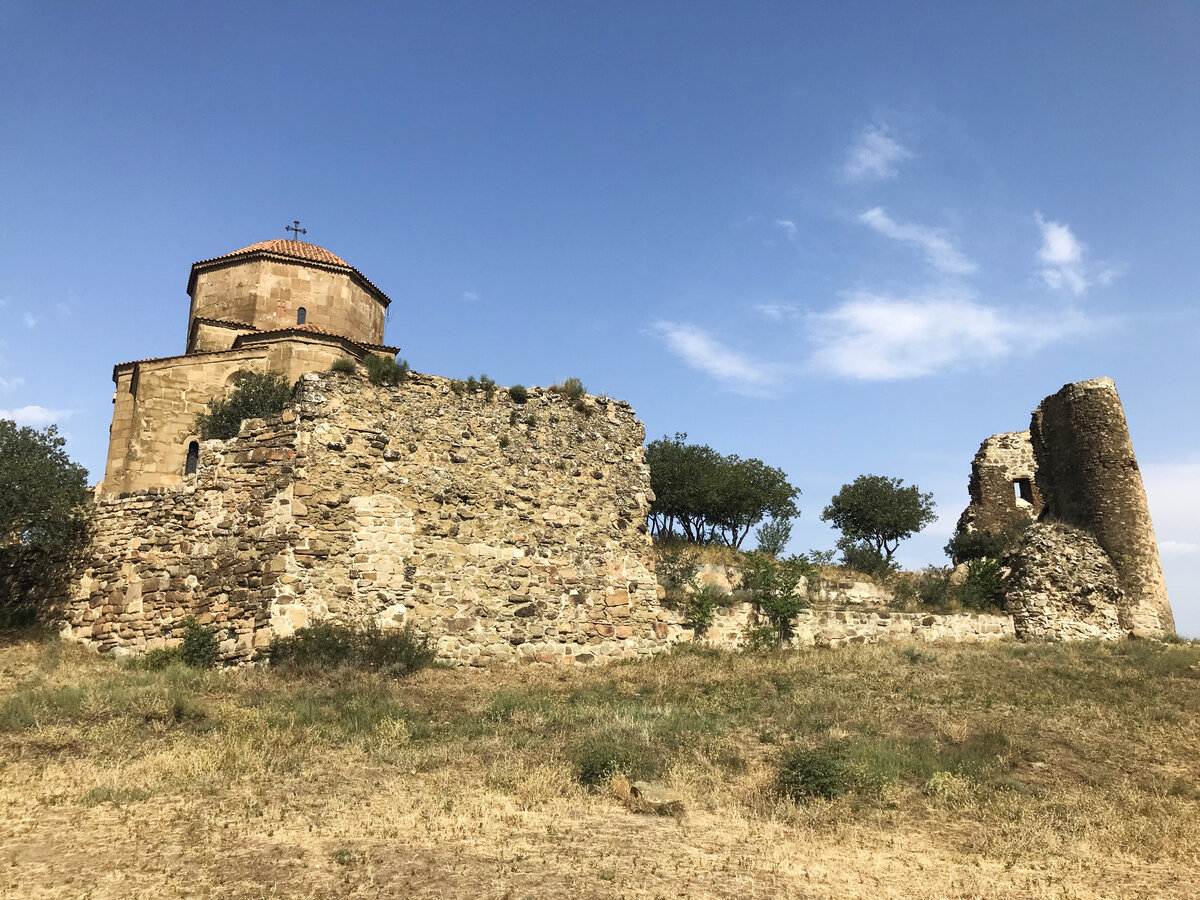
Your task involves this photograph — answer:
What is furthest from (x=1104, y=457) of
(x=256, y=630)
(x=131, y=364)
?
(x=131, y=364)

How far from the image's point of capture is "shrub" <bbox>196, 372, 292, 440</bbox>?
2142cm

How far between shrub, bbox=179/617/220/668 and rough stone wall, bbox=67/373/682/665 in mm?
223

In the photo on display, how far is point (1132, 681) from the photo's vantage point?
13.9 m

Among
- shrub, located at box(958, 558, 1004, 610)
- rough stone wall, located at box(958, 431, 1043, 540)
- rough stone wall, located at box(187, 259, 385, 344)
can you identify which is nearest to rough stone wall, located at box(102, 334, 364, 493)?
rough stone wall, located at box(187, 259, 385, 344)

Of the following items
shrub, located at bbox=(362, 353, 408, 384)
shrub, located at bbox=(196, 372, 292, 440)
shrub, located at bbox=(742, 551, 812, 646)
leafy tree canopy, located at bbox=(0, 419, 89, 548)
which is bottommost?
shrub, located at bbox=(742, 551, 812, 646)

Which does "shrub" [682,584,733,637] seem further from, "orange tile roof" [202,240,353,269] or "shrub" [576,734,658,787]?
"orange tile roof" [202,240,353,269]

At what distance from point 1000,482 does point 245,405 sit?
23147 millimetres

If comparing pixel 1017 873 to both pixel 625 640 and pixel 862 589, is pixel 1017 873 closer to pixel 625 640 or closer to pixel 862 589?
pixel 625 640

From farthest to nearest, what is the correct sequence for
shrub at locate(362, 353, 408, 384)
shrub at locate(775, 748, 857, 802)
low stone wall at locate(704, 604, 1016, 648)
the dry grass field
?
low stone wall at locate(704, 604, 1016, 648) < shrub at locate(362, 353, 408, 384) < shrub at locate(775, 748, 857, 802) < the dry grass field

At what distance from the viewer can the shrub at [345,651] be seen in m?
12.3

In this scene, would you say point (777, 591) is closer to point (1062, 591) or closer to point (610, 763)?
point (1062, 591)

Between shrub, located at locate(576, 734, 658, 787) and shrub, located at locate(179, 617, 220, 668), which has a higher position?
shrub, located at locate(179, 617, 220, 668)

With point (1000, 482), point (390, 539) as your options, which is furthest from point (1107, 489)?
point (390, 539)

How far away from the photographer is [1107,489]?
20.8m
